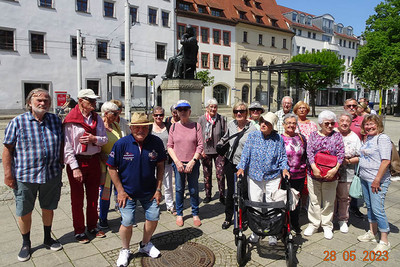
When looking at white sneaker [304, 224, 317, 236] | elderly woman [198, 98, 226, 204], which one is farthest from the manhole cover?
elderly woman [198, 98, 226, 204]

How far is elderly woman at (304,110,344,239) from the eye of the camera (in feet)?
13.8

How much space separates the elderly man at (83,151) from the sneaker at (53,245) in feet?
0.86

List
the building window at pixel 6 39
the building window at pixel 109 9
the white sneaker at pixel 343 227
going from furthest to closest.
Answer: the building window at pixel 109 9 → the building window at pixel 6 39 → the white sneaker at pixel 343 227

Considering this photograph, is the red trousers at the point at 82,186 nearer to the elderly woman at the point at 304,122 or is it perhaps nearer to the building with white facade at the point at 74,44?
the elderly woman at the point at 304,122

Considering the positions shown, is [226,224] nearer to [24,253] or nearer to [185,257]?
[185,257]

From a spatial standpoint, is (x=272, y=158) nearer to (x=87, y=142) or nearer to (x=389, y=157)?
(x=389, y=157)

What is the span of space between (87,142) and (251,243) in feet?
8.07

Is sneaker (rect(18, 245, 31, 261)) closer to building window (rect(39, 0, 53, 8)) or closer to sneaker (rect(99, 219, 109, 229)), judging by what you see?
sneaker (rect(99, 219, 109, 229))

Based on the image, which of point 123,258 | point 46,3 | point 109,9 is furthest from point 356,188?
point 109,9

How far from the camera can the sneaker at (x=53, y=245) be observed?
12.8 ft

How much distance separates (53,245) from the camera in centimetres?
394

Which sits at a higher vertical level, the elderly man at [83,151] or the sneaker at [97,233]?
the elderly man at [83,151]

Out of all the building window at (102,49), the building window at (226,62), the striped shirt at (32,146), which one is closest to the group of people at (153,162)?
the striped shirt at (32,146)

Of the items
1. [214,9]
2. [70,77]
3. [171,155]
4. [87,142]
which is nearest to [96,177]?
[87,142]
